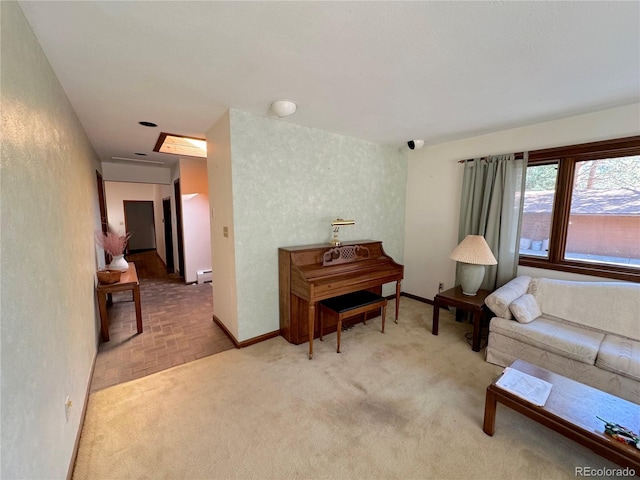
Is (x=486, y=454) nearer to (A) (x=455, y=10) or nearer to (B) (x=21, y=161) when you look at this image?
(A) (x=455, y=10)

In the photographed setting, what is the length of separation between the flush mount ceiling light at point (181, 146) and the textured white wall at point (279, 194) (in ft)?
4.56

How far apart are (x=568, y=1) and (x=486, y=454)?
2415mm

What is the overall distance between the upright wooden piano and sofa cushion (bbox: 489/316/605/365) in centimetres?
121

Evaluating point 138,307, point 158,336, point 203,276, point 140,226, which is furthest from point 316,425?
point 140,226

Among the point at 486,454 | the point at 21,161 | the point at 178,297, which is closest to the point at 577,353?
the point at 486,454

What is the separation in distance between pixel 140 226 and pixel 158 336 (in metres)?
8.15

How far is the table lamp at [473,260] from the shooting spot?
286 cm

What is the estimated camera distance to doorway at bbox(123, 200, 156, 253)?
934 cm

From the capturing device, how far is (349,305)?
109 inches

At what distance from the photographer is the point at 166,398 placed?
6.69 ft

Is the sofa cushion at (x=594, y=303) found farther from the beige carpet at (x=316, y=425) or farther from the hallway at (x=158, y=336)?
→ the hallway at (x=158, y=336)

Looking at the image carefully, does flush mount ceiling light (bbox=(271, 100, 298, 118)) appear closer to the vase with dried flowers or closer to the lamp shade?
the lamp shade

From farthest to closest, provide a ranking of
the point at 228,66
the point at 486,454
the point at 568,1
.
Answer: the point at 228,66 < the point at 486,454 < the point at 568,1

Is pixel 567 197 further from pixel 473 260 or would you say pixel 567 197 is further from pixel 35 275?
pixel 35 275
